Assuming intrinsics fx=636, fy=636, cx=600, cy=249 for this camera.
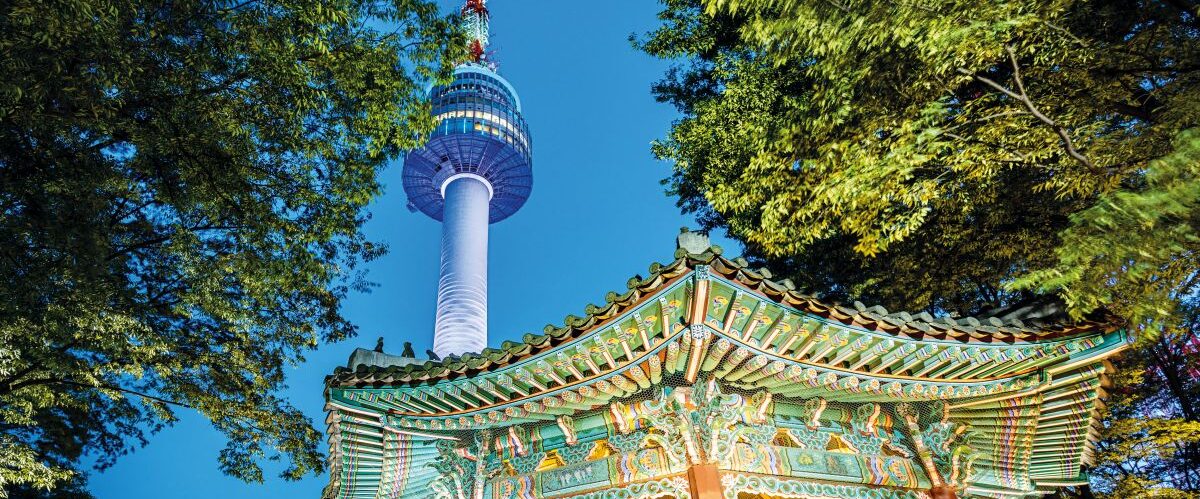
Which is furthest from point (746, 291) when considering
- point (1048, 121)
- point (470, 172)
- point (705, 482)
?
point (470, 172)

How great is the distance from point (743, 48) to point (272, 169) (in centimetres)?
709

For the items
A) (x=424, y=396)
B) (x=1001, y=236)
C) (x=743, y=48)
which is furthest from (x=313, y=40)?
(x=1001, y=236)

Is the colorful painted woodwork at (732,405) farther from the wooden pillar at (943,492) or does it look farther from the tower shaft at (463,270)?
the tower shaft at (463,270)

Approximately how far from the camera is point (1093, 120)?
621cm

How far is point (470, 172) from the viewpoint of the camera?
33.9 metres

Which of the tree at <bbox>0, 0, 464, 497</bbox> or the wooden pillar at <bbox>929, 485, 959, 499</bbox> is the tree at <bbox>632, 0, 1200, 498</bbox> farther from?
the tree at <bbox>0, 0, 464, 497</bbox>

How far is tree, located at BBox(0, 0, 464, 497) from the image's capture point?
6266mm

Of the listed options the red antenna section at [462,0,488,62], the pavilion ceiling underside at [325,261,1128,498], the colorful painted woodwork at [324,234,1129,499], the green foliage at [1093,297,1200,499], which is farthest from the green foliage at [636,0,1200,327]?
the red antenna section at [462,0,488,62]

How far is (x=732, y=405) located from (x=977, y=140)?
3.70 meters

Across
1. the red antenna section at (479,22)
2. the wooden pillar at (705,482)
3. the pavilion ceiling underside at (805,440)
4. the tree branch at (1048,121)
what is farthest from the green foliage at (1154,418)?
the red antenna section at (479,22)

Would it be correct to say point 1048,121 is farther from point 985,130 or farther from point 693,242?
point 693,242

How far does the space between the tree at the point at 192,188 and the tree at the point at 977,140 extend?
4627mm

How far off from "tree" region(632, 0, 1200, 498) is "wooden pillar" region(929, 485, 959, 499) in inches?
71.9

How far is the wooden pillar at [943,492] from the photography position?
562 cm
